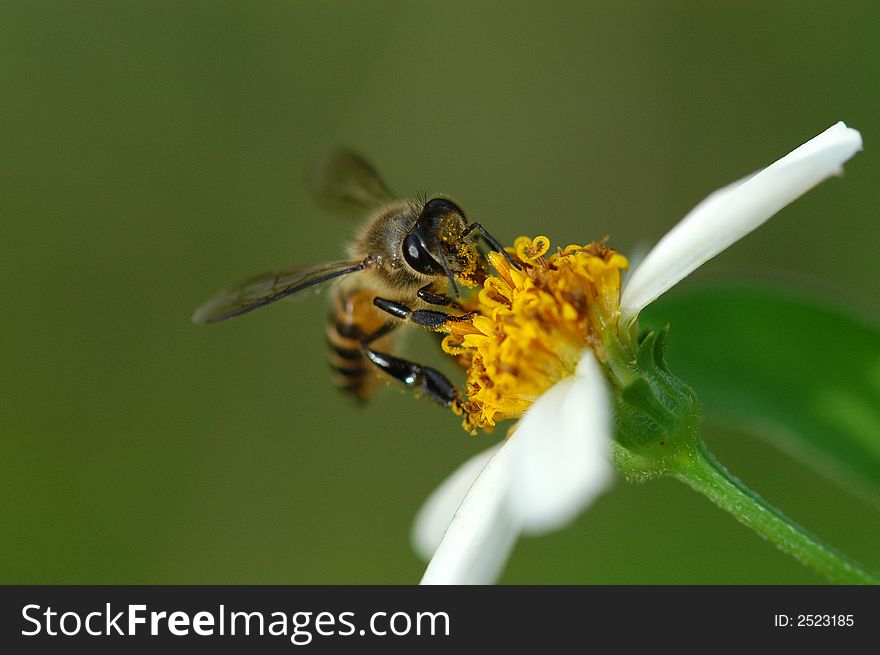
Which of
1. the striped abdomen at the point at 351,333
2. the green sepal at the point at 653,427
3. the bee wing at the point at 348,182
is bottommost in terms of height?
the green sepal at the point at 653,427

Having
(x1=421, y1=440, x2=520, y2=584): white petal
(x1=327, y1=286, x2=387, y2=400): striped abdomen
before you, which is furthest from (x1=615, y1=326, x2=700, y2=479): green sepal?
(x1=327, y1=286, x2=387, y2=400): striped abdomen

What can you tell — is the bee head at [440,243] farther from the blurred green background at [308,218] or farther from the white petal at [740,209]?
the blurred green background at [308,218]

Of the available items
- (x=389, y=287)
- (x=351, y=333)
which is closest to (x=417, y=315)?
(x=389, y=287)

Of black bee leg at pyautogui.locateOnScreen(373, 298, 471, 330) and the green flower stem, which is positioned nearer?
the green flower stem

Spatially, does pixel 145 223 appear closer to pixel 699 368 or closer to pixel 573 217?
pixel 573 217

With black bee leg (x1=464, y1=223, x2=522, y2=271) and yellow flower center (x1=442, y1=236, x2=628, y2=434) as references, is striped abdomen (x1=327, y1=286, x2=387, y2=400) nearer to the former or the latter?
black bee leg (x1=464, y1=223, x2=522, y2=271)

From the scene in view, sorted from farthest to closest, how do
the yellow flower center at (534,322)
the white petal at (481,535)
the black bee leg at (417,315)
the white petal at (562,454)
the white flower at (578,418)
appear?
the black bee leg at (417,315), the yellow flower center at (534,322), the white petal at (481,535), the white flower at (578,418), the white petal at (562,454)

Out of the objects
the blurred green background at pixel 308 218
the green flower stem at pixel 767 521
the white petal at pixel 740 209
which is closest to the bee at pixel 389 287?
the white petal at pixel 740 209
